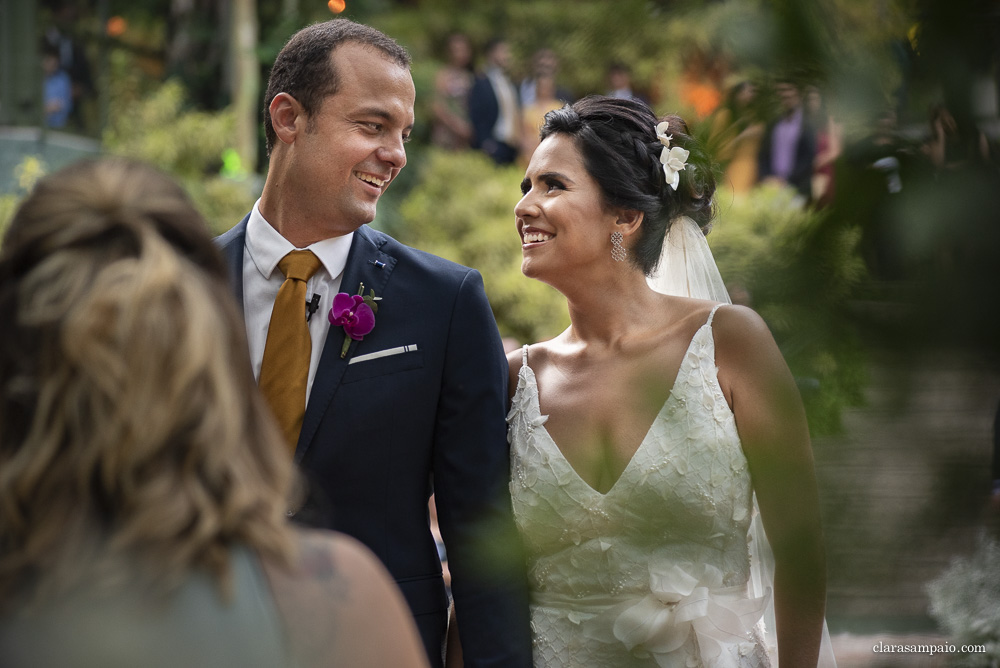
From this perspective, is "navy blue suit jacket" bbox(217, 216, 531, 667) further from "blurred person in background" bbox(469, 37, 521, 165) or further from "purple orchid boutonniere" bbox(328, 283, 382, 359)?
"blurred person in background" bbox(469, 37, 521, 165)

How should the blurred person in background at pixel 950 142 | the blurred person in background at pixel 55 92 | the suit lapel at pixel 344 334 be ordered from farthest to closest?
1. the blurred person in background at pixel 55 92
2. the suit lapel at pixel 344 334
3. the blurred person in background at pixel 950 142

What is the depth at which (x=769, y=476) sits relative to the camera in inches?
26.5

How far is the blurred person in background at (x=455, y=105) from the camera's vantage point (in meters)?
9.48

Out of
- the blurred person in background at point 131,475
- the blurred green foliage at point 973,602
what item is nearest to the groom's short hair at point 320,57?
the blurred person in background at point 131,475

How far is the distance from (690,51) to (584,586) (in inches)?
81.5

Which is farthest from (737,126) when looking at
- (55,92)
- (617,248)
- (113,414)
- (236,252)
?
(55,92)

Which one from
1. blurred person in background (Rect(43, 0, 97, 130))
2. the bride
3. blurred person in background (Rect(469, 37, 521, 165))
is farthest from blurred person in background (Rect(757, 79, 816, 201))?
blurred person in background (Rect(43, 0, 97, 130))

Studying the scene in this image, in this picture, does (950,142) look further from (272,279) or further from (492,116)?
(492,116)

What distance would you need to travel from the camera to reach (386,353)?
2.35 metres

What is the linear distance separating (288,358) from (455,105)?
7.77 metres

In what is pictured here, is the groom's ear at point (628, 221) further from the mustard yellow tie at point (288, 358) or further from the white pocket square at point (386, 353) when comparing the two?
the mustard yellow tie at point (288, 358)

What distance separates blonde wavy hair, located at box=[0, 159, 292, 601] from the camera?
3.39 feet

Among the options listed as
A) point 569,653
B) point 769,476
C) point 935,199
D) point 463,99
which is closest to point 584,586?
point 569,653

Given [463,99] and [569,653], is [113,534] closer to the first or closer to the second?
[569,653]
